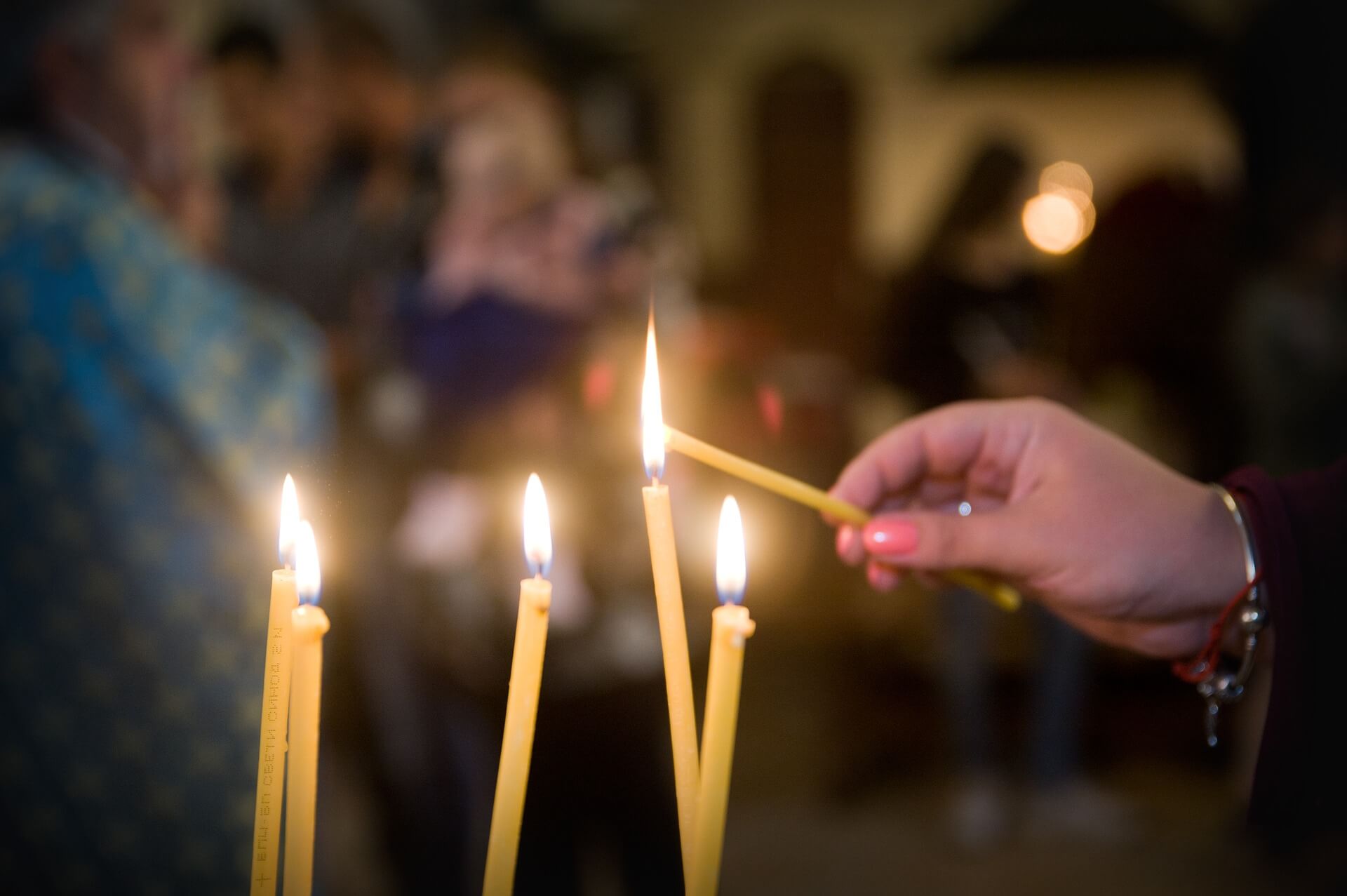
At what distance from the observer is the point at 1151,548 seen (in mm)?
747

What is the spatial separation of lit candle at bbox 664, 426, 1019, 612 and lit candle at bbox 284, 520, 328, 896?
20 cm

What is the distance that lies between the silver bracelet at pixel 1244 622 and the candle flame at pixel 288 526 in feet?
2.13

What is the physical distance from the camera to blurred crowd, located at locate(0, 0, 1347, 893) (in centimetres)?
119

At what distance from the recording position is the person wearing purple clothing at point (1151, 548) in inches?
27.2

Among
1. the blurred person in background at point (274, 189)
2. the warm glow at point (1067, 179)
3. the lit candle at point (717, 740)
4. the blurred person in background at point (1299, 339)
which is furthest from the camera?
the warm glow at point (1067, 179)

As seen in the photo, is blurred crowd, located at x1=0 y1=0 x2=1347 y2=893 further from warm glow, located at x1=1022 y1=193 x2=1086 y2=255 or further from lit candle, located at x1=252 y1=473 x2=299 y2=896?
lit candle, located at x1=252 y1=473 x2=299 y2=896

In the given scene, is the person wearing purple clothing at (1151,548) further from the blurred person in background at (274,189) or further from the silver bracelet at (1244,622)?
the blurred person in background at (274,189)

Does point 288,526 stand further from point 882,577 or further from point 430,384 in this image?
point 430,384

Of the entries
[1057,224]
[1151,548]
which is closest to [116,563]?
[1151,548]

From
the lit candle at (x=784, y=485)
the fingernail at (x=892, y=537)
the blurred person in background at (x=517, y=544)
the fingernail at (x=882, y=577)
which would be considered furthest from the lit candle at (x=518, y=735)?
the blurred person in background at (x=517, y=544)

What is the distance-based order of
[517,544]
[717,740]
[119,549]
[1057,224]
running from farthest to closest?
[1057,224], [517,544], [119,549], [717,740]

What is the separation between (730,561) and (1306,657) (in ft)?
1.67

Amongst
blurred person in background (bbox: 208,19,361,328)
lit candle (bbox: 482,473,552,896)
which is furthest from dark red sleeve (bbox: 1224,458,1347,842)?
blurred person in background (bbox: 208,19,361,328)

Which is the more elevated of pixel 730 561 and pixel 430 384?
pixel 430 384
